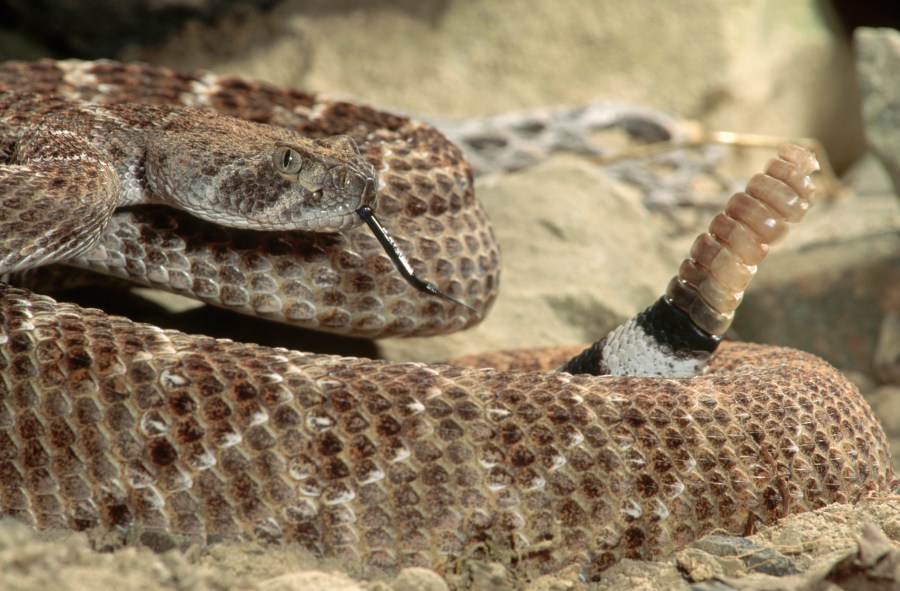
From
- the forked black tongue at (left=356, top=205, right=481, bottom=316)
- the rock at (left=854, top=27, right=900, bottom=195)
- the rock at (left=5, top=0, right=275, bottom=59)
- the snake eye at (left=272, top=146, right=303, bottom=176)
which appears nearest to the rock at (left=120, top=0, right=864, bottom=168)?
the rock at (left=5, top=0, right=275, bottom=59)

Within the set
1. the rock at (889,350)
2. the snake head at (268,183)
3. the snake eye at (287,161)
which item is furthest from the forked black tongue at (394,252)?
the rock at (889,350)

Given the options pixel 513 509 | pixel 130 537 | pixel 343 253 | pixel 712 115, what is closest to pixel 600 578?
pixel 513 509

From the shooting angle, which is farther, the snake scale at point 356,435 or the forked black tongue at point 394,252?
the forked black tongue at point 394,252

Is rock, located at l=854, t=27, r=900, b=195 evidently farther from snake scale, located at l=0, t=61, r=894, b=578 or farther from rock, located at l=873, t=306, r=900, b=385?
snake scale, located at l=0, t=61, r=894, b=578

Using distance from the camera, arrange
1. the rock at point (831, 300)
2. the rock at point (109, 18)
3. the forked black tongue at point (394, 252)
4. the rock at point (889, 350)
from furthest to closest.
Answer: the rock at point (109, 18) < the rock at point (831, 300) < the rock at point (889, 350) < the forked black tongue at point (394, 252)

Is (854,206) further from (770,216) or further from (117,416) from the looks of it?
(117,416)

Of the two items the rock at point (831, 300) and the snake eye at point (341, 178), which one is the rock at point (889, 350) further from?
the snake eye at point (341, 178)
